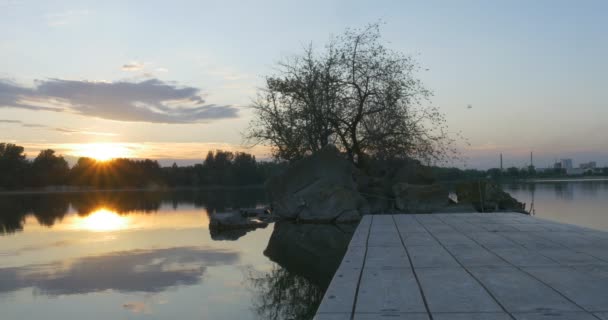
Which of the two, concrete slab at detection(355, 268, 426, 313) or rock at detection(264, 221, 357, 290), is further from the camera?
rock at detection(264, 221, 357, 290)

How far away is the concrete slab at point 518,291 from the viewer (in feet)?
12.5

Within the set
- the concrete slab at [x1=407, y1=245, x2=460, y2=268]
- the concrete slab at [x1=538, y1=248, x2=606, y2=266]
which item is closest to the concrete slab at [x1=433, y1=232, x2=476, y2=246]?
the concrete slab at [x1=407, y1=245, x2=460, y2=268]

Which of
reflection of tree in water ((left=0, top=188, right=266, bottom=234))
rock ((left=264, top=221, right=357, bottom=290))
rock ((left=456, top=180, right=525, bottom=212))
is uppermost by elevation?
rock ((left=456, top=180, right=525, bottom=212))

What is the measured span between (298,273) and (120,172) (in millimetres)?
111021

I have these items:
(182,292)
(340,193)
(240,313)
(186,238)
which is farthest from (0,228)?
(240,313)

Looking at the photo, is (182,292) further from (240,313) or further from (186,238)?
(186,238)

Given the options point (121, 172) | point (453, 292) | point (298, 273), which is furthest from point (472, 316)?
point (121, 172)

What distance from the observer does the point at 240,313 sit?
8.12 m

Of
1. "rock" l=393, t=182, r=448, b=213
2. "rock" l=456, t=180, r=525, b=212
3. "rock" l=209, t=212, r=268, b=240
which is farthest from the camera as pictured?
"rock" l=456, t=180, r=525, b=212

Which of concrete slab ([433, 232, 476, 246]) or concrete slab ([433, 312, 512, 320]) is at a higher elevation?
concrete slab ([433, 232, 476, 246])

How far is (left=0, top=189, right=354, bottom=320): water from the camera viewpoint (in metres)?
8.47

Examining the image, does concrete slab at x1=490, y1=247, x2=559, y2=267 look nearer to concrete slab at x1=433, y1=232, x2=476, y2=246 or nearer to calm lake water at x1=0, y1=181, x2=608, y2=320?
concrete slab at x1=433, y1=232, x2=476, y2=246

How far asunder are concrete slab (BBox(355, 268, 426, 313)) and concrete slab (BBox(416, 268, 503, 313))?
0.09m

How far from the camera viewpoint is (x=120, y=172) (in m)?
116
